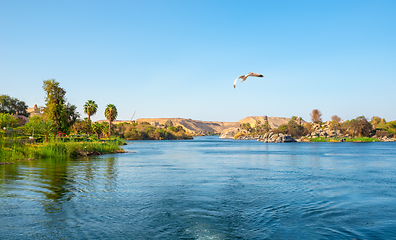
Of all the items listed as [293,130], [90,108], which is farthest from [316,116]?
[90,108]

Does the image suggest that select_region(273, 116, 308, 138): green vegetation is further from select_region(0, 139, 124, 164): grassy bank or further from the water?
the water

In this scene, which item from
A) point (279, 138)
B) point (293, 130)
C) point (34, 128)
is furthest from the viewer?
point (293, 130)

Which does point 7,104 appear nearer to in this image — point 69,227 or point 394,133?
point 69,227

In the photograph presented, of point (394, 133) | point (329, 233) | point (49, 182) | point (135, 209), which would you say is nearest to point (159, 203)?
point (135, 209)

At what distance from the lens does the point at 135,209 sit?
570 inches

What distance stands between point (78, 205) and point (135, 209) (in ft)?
10.1

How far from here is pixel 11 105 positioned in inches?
4387

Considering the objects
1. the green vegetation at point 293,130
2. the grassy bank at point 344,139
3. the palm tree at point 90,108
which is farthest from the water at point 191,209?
the green vegetation at point 293,130

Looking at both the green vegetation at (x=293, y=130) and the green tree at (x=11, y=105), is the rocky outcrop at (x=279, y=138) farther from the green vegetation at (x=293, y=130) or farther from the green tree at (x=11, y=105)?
the green tree at (x=11, y=105)

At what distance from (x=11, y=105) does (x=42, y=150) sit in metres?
90.7

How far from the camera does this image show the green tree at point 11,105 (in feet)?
337

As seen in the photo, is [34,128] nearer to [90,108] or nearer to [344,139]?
[90,108]

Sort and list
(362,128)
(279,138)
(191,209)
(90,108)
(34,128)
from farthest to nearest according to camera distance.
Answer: (362,128) → (279,138) → (90,108) → (34,128) → (191,209)

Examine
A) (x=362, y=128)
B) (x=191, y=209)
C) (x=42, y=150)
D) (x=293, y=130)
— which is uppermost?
(x=362, y=128)
